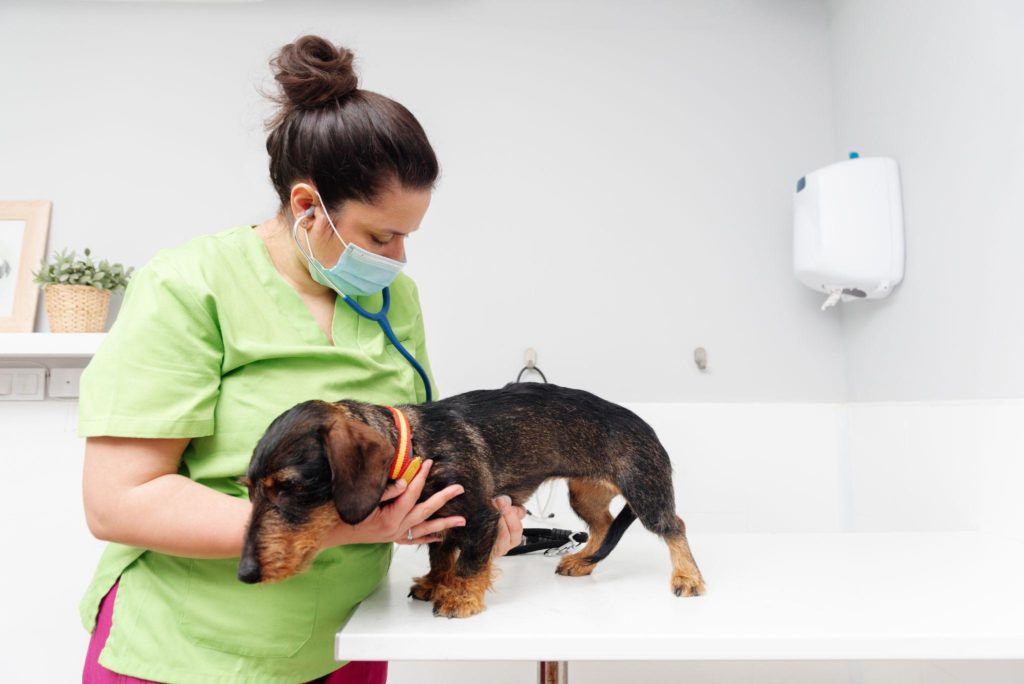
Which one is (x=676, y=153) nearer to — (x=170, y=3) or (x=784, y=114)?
(x=784, y=114)

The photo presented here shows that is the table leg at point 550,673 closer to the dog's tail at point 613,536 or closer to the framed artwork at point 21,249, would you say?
the dog's tail at point 613,536

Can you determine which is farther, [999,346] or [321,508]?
[999,346]

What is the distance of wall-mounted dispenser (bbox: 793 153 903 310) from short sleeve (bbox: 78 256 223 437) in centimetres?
179

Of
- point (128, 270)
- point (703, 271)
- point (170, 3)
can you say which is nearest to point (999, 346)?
point (703, 271)

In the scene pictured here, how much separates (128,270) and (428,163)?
1.70 metres

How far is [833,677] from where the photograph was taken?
218 cm

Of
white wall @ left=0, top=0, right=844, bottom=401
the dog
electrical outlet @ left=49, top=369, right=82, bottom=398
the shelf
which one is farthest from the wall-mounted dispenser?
electrical outlet @ left=49, top=369, right=82, bottom=398

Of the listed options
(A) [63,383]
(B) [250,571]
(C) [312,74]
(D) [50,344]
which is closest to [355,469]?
(B) [250,571]

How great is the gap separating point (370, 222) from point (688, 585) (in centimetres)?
80

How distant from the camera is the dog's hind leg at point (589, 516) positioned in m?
1.27

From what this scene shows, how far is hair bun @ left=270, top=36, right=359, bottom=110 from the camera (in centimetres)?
110

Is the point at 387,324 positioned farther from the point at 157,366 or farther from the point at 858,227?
the point at 858,227

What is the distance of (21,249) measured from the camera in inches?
91.5

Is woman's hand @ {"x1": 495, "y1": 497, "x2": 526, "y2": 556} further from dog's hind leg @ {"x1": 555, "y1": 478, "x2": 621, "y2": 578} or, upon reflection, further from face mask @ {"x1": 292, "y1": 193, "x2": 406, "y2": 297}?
face mask @ {"x1": 292, "y1": 193, "x2": 406, "y2": 297}
